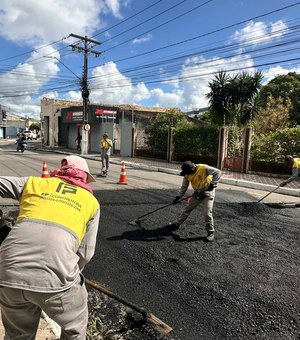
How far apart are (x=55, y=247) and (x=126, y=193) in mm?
7656

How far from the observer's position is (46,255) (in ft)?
6.38

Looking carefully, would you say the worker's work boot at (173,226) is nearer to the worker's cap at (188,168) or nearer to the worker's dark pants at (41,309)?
the worker's cap at (188,168)

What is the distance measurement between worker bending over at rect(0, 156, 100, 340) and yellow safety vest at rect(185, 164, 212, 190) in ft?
12.1

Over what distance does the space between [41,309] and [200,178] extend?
4.06 metres

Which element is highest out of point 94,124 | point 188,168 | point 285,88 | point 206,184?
point 285,88

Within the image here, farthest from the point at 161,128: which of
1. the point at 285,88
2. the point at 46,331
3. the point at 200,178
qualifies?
the point at 46,331

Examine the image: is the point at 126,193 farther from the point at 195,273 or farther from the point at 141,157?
the point at 141,157

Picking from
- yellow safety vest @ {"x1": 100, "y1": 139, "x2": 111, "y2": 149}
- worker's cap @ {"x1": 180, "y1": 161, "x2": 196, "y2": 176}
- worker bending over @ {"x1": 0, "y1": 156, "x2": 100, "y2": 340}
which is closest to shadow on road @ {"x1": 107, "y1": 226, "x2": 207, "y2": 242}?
worker's cap @ {"x1": 180, "y1": 161, "x2": 196, "y2": 176}

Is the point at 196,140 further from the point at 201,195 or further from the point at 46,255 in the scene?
the point at 46,255

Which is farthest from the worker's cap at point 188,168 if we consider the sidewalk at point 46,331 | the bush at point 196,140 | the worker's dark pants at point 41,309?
the bush at point 196,140

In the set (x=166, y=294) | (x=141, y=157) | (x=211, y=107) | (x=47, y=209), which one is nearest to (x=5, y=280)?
(x=47, y=209)

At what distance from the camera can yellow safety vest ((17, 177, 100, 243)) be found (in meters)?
2.05

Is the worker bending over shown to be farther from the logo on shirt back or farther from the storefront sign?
the storefront sign

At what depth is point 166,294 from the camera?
3.89m
